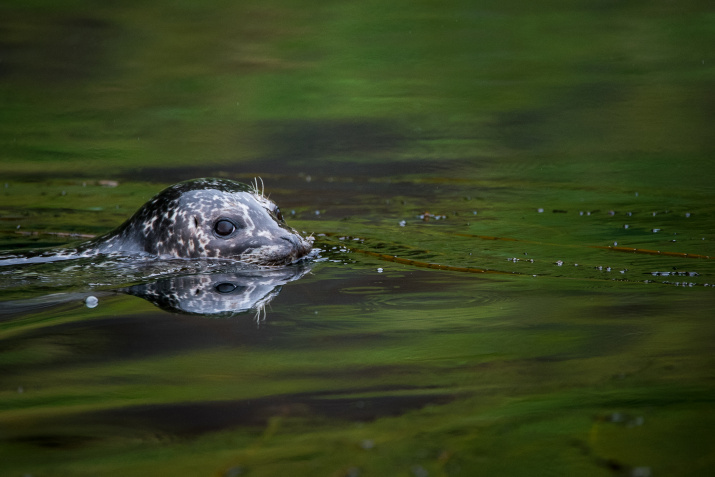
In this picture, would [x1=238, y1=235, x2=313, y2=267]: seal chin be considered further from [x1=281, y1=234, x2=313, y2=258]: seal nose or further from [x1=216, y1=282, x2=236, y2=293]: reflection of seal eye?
[x1=216, y1=282, x2=236, y2=293]: reflection of seal eye

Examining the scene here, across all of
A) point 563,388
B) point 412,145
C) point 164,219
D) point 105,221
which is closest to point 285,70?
point 412,145

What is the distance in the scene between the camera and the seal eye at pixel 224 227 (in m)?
5.39

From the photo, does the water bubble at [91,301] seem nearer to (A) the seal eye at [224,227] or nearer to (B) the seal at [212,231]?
(B) the seal at [212,231]

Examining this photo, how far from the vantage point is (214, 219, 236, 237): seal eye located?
5395mm

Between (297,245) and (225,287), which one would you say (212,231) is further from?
(225,287)

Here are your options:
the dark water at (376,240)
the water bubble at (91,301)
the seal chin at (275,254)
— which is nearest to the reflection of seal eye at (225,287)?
the dark water at (376,240)

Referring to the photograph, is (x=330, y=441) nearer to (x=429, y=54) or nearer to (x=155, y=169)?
(x=155, y=169)

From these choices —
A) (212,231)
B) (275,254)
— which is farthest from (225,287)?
(212,231)

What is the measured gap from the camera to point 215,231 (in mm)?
5398

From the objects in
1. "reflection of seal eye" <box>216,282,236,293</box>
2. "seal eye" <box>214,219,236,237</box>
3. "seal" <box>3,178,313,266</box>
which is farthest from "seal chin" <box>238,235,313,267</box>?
"reflection of seal eye" <box>216,282,236,293</box>

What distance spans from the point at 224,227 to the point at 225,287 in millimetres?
730

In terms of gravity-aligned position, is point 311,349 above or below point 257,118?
below

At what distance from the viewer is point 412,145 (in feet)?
32.0

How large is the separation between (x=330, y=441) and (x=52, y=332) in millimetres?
1724
